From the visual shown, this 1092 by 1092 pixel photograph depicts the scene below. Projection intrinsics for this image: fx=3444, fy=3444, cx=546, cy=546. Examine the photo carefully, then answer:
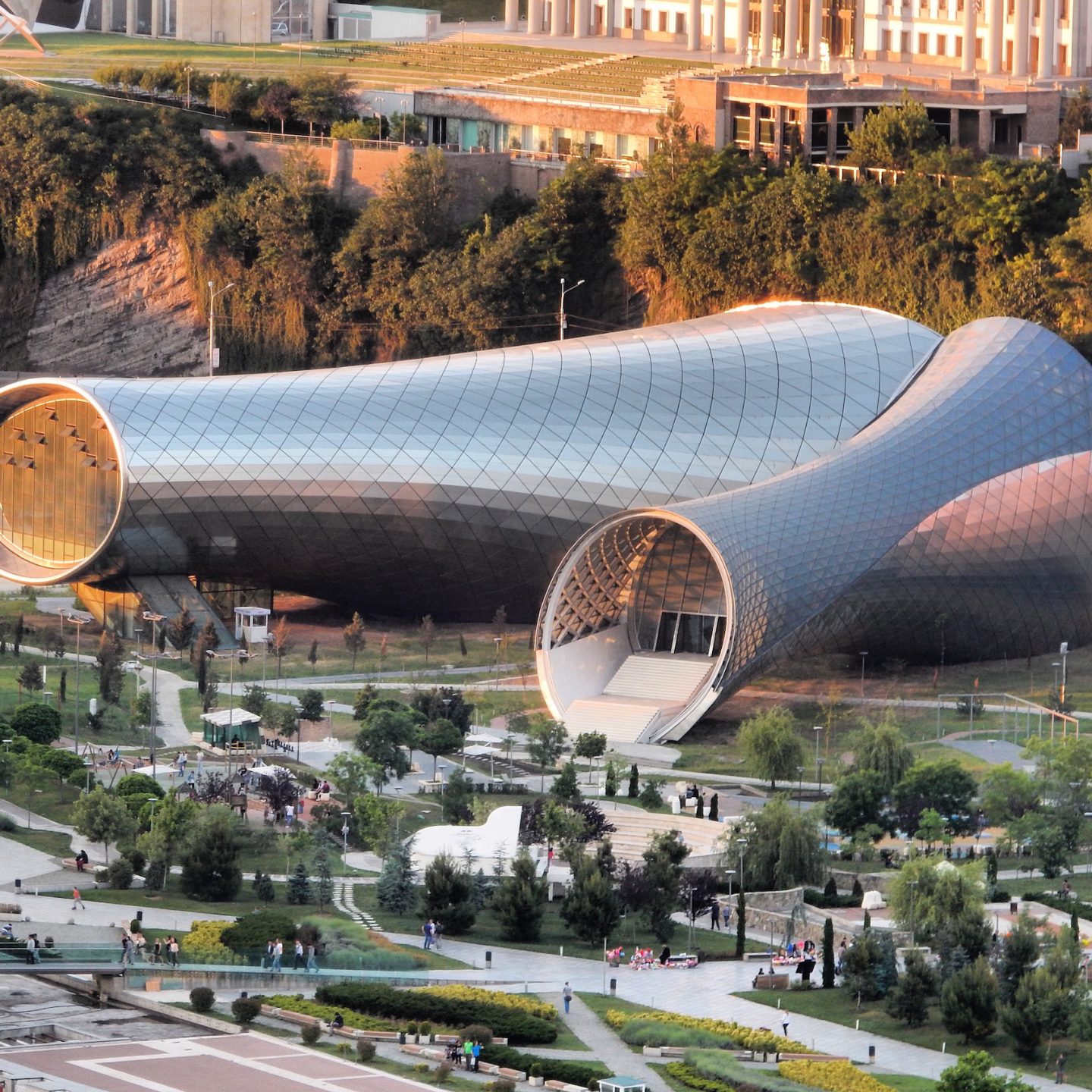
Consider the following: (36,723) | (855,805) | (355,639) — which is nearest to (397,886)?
(855,805)

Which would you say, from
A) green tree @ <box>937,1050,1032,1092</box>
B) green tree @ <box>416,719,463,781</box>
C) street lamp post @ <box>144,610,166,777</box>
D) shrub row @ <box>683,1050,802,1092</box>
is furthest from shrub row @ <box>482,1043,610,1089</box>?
green tree @ <box>416,719,463,781</box>

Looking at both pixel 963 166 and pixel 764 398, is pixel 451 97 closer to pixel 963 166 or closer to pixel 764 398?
pixel 963 166

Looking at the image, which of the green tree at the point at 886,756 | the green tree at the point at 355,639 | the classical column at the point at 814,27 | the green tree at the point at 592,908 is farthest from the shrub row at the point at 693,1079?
the classical column at the point at 814,27

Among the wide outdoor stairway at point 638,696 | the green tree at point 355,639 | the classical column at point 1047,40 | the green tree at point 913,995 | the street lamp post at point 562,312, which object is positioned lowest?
the green tree at point 913,995

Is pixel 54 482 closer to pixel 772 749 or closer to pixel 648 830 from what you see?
pixel 772 749

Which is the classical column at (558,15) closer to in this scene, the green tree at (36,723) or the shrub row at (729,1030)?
the green tree at (36,723)

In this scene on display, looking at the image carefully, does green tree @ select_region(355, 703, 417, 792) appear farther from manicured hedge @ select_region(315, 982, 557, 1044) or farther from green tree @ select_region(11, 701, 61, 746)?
manicured hedge @ select_region(315, 982, 557, 1044)

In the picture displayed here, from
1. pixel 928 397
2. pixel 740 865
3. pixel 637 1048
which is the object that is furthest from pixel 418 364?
pixel 637 1048
